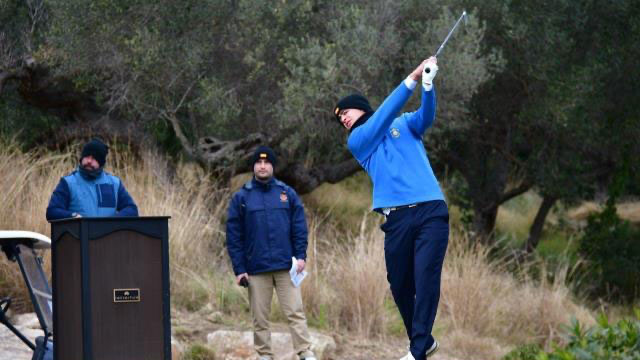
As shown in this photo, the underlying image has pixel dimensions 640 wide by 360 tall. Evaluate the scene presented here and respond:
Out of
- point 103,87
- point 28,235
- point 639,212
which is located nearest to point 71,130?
point 103,87

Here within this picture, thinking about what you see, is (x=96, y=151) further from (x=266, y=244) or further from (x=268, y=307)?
(x=268, y=307)

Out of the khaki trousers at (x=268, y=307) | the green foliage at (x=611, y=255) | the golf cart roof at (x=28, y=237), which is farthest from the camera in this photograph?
the green foliage at (x=611, y=255)

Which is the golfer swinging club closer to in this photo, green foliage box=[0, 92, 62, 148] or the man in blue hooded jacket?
the man in blue hooded jacket

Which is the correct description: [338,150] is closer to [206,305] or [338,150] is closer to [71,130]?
[71,130]

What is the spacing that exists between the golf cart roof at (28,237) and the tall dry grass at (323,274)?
136 inches

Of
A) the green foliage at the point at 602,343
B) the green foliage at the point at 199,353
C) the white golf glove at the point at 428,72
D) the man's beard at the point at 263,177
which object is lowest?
the green foliage at the point at 199,353

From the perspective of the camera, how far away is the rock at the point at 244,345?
10148 millimetres

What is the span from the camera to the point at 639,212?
25.5 m

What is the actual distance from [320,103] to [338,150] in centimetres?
185

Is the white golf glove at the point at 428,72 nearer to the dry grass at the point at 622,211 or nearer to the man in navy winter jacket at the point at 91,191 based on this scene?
the man in navy winter jacket at the point at 91,191

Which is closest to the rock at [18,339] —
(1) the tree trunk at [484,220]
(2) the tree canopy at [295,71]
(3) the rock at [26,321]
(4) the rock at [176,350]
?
(3) the rock at [26,321]

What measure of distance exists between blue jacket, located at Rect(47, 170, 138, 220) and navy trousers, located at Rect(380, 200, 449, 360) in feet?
7.78

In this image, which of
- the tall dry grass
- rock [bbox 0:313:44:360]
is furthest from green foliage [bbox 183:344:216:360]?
the tall dry grass

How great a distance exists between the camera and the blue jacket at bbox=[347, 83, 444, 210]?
6809 mm
